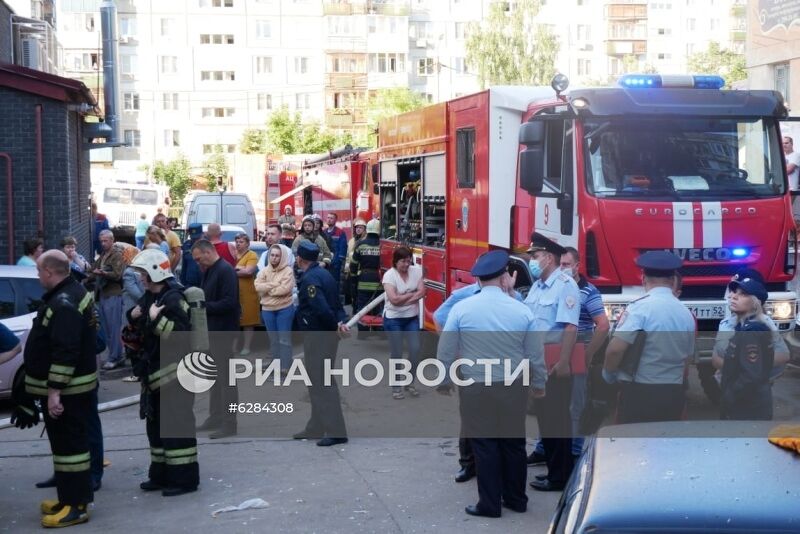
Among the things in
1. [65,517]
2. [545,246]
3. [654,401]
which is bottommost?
[65,517]

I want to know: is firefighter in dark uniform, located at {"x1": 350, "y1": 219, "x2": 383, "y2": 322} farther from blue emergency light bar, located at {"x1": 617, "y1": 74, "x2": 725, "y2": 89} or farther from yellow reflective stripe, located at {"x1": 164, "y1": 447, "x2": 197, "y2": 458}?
yellow reflective stripe, located at {"x1": 164, "y1": 447, "x2": 197, "y2": 458}

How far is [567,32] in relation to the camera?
8181 cm

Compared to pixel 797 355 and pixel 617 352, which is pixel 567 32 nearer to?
pixel 797 355

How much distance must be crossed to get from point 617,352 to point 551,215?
136 inches

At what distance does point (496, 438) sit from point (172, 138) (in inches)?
2742

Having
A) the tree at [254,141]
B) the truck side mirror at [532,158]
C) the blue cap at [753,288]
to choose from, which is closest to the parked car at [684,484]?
the blue cap at [753,288]

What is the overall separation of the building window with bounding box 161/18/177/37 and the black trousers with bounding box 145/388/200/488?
225ft

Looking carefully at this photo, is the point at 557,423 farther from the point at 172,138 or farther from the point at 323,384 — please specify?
the point at 172,138

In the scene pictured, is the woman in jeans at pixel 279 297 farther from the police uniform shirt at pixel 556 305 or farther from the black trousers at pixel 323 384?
the police uniform shirt at pixel 556 305

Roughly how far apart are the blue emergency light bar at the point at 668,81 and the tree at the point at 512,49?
55.3 metres

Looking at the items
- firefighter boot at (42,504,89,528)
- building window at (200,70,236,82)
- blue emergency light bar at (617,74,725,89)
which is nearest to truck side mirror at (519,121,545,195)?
blue emergency light bar at (617,74,725,89)

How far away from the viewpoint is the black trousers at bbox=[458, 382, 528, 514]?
7.07 metres

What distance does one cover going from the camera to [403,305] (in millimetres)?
11359

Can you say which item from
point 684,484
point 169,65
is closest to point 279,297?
point 684,484
